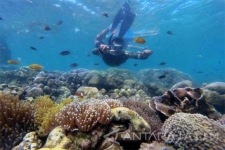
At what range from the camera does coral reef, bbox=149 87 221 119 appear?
4.68 m

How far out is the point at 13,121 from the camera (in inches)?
150

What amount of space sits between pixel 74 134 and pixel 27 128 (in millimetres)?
1490

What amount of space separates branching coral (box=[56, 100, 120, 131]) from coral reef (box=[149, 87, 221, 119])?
76.6 inches

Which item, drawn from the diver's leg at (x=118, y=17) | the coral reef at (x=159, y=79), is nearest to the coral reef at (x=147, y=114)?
the coral reef at (x=159, y=79)

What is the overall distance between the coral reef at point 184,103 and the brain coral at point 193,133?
123 centimetres

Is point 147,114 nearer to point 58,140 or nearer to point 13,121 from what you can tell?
point 58,140

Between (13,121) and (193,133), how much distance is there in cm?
394

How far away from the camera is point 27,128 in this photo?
12.8 feet

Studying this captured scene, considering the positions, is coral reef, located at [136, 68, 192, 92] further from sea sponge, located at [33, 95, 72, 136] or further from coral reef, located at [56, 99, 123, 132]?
coral reef, located at [56, 99, 123, 132]

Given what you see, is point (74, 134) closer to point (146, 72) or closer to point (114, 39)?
point (114, 39)

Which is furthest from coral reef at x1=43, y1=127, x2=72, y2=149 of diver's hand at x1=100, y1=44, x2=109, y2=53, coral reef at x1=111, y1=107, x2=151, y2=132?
diver's hand at x1=100, y1=44, x2=109, y2=53

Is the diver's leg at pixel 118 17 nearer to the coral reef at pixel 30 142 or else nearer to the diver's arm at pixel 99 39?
the diver's arm at pixel 99 39

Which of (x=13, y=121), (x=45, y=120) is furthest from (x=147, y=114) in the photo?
(x=13, y=121)

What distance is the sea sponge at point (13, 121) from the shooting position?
143 inches
